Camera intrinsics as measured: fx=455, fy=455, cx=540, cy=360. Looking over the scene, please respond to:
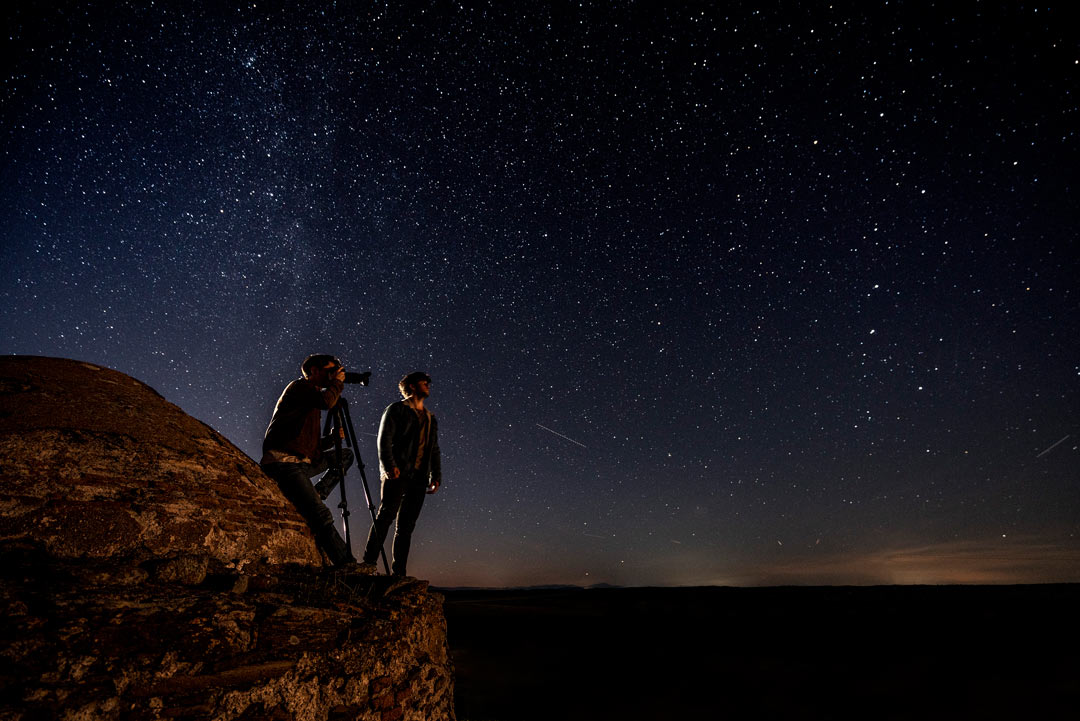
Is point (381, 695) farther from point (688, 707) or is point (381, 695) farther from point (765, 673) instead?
point (765, 673)

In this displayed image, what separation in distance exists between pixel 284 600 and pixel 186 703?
647mm

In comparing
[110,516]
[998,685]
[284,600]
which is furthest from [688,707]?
[110,516]

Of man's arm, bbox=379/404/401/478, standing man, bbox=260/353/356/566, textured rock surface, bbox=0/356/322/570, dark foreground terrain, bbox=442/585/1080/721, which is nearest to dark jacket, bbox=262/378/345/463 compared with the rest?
standing man, bbox=260/353/356/566

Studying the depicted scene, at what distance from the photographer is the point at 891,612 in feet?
53.6

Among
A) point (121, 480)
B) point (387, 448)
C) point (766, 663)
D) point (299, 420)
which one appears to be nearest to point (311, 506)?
point (299, 420)

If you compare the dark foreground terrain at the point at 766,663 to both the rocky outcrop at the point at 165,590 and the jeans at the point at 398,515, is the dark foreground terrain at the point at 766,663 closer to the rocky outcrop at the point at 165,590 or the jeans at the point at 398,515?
the jeans at the point at 398,515

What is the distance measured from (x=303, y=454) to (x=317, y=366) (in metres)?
0.81

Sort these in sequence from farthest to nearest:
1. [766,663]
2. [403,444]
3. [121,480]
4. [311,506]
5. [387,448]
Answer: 1. [766,663]
2. [403,444]
3. [387,448]
4. [311,506]
5. [121,480]

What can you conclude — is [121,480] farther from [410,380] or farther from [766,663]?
[766,663]

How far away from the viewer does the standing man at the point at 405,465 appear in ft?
15.2

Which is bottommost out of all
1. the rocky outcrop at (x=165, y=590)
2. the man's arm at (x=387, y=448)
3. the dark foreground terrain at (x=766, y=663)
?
the dark foreground terrain at (x=766, y=663)

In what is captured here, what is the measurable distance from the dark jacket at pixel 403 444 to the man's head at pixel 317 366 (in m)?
0.92

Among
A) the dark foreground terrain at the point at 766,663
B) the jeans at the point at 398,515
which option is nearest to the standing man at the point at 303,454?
the jeans at the point at 398,515

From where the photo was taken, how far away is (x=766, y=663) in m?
9.80
